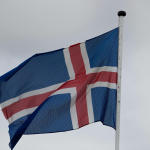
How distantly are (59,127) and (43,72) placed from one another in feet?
7.19

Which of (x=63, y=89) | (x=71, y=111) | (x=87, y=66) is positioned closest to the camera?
(x=71, y=111)

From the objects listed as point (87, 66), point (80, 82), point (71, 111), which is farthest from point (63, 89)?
point (87, 66)

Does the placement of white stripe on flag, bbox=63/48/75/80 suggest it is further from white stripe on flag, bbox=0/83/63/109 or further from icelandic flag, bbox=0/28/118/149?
white stripe on flag, bbox=0/83/63/109

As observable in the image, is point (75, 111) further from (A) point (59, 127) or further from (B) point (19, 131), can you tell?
(B) point (19, 131)

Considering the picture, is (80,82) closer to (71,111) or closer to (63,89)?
(63,89)

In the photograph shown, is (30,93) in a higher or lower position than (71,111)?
higher

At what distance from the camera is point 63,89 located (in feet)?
53.2

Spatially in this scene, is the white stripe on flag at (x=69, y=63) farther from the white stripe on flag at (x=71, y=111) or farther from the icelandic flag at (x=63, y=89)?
the white stripe on flag at (x=71, y=111)

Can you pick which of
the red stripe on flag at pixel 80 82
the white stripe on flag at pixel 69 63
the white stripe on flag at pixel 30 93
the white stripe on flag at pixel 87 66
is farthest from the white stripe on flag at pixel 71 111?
the white stripe on flag at pixel 87 66

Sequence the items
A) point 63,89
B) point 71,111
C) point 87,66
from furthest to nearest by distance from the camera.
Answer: point 63,89, point 87,66, point 71,111

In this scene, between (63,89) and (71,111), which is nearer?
(71,111)

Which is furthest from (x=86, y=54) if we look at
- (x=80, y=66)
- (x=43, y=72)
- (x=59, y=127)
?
(x=59, y=127)

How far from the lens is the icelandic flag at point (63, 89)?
1552 centimetres

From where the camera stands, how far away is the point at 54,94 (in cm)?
1622
